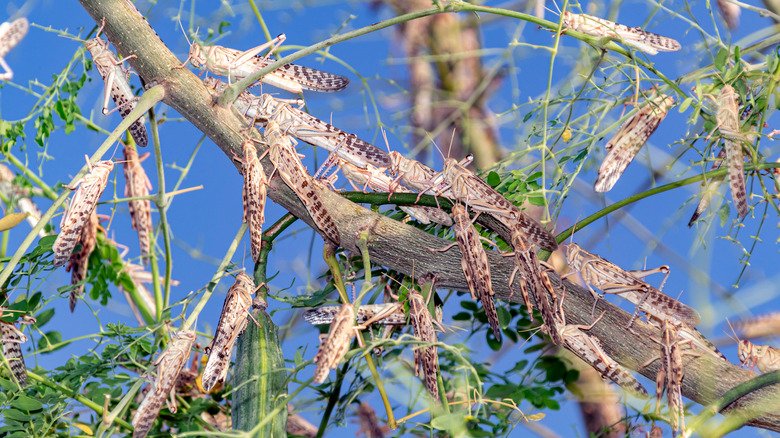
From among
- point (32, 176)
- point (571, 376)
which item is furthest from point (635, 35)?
point (32, 176)

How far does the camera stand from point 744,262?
972 millimetres

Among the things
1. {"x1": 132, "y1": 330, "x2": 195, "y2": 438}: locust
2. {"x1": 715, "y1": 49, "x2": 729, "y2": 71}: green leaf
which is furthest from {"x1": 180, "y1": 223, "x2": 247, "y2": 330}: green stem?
{"x1": 715, "y1": 49, "x2": 729, "y2": 71}: green leaf

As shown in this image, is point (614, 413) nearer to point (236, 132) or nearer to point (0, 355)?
point (236, 132)

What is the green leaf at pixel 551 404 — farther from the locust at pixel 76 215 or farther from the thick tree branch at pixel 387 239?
the locust at pixel 76 215

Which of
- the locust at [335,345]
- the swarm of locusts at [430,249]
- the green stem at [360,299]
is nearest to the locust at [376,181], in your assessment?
the swarm of locusts at [430,249]

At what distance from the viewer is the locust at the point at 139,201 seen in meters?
1.42

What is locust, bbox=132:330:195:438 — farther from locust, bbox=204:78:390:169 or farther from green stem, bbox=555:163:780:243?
green stem, bbox=555:163:780:243

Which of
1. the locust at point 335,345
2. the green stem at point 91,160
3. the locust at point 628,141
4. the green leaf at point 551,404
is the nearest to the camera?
the locust at point 335,345

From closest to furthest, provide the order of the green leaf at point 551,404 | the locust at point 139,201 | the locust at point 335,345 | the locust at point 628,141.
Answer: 1. the locust at point 335,345
2. the locust at point 628,141
3. the green leaf at point 551,404
4. the locust at point 139,201

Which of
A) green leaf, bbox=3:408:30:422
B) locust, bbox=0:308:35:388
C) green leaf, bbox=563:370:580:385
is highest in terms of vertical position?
green leaf, bbox=563:370:580:385

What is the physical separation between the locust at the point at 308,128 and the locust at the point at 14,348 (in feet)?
1.59

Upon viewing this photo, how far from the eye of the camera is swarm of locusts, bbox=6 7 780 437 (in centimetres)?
83

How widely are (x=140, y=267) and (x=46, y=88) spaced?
19.8 inches

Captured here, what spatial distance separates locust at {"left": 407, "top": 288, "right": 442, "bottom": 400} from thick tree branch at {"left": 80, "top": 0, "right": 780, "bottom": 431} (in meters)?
0.08
